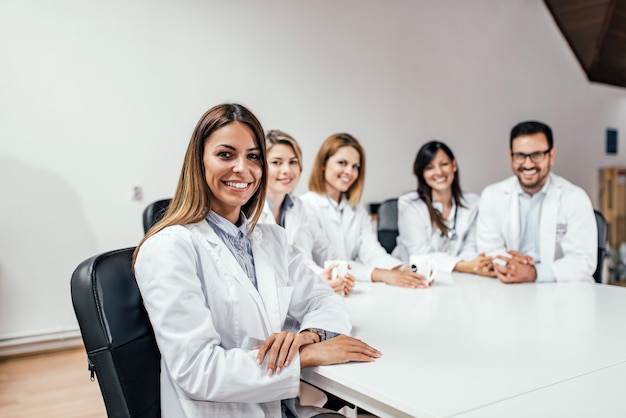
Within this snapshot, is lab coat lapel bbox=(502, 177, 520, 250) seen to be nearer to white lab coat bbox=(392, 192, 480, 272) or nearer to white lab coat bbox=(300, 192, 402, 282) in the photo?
white lab coat bbox=(392, 192, 480, 272)

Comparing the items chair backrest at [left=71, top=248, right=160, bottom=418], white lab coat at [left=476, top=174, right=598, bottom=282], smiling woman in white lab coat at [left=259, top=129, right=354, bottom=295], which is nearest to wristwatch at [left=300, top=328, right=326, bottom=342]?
chair backrest at [left=71, top=248, right=160, bottom=418]

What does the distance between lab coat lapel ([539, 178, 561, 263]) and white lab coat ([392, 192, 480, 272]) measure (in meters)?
0.40

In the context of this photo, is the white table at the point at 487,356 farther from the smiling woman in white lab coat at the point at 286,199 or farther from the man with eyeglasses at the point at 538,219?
the smiling woman in white lab coat at the point at 286,199

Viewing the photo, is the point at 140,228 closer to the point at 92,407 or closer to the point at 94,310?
the point at 92,407

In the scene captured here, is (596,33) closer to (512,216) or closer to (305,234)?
(512,216)

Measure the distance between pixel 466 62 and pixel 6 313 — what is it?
16.1 ft

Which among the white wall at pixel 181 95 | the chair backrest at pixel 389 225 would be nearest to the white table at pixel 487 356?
the chair backrest at pixel 389 225

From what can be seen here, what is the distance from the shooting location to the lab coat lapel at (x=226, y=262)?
4.48ft

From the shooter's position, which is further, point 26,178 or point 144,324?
point 26,178

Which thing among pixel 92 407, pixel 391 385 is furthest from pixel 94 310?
pixel 92 407

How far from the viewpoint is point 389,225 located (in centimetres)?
331

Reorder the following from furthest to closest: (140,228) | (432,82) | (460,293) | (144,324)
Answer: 1. (432,82)
2. (140,228)
3. (460,293)
4. (144,324)

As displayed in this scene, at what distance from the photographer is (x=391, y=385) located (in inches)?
45.6

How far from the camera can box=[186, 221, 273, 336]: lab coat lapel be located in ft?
4.48
